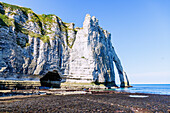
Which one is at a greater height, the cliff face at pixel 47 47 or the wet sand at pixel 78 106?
the cliff face at pixel 47 47

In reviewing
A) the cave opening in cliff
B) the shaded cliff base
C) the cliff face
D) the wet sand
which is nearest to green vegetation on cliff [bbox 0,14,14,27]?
the cliff face

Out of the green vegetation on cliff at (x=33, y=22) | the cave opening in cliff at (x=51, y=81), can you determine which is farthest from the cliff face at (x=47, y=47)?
the cave opening in cliff at (x=51, y=81)

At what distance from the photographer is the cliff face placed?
4919cm

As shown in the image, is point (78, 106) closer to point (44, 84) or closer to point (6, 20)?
point (6, 20)

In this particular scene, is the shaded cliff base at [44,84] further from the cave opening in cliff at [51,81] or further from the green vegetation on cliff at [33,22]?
the green vegetation on cliff at [33,22]

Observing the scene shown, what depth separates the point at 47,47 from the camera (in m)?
61.8

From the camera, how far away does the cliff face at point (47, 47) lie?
49.2 metres

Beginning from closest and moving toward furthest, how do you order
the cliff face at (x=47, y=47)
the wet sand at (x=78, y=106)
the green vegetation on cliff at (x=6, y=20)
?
the wet sand at (x=78, y=106) → the cliff face at (x=47, y=47) → the green vegetation on cliff at (x=6, y=20)

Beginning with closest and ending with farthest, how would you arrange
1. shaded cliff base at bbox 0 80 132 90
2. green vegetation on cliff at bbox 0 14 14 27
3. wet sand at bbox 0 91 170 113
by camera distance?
wet sand at bbox 0 91 170 113
shaded cliff base at bbox 0 80 132 90
green vegetation on cliff at bbox 0 14 14 27

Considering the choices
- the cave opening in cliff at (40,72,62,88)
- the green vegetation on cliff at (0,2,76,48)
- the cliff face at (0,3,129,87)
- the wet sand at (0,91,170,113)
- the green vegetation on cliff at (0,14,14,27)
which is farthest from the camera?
the cave opening in cliff at (40,72,62,88)

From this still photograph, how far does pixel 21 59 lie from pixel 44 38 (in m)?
16.1

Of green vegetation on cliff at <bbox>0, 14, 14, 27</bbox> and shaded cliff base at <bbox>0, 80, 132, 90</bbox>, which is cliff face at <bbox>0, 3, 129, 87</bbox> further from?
shaded cliff base at <bbox>0, 80, 132, 90</bbox>

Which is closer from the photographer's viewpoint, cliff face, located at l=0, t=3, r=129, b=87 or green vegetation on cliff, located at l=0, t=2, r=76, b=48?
cliff face, located at l=0, t=3, r=129, b=87

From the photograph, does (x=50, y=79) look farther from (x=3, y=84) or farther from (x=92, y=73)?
(x=3, y=84)
